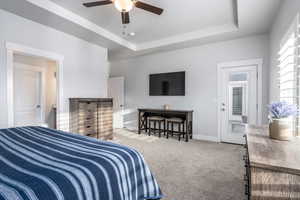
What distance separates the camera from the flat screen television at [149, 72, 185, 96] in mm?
4590

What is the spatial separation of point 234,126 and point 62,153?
13.1 ft

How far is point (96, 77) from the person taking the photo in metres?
4.36

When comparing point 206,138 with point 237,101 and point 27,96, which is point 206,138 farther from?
point 27,96

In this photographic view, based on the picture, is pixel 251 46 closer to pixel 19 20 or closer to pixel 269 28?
pixel 269 28

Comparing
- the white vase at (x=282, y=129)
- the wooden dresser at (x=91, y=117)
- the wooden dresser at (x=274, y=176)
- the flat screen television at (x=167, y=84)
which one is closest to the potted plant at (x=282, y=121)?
the white vase at (x=282, y=129)

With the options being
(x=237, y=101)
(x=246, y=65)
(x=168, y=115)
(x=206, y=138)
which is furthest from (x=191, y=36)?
(x=206, y=138)

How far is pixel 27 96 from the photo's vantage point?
4.43 m

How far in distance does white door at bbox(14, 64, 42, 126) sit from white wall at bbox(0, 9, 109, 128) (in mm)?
1751

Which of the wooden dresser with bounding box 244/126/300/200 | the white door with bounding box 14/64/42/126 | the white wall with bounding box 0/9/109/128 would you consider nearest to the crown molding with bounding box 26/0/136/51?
the white wall with bounding box 0/9/109/128

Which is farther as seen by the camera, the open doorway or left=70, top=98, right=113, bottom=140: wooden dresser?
the open doorway

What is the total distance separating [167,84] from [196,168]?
279 cm

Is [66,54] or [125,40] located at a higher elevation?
[125,40]

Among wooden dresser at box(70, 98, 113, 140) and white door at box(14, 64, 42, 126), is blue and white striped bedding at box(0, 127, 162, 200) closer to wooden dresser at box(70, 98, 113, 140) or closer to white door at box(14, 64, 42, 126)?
wooden dresser at box(70, 98, 113, 140)

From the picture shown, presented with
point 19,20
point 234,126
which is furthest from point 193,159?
point 19,20
